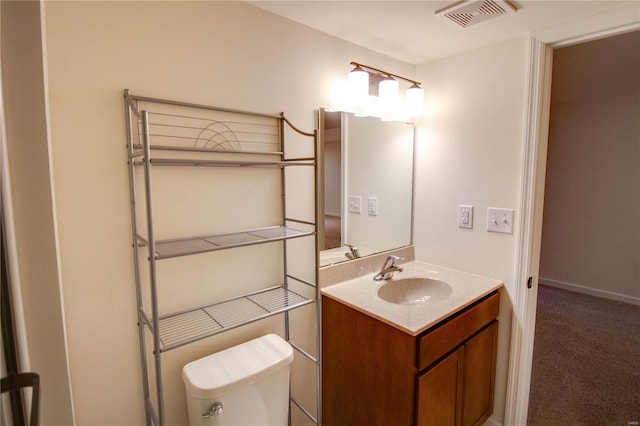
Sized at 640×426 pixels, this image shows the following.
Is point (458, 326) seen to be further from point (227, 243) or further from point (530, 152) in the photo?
point (227, 243)

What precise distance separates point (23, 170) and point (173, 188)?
1.40 feet

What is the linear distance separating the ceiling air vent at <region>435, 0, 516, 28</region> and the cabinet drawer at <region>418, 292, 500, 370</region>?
1358mm

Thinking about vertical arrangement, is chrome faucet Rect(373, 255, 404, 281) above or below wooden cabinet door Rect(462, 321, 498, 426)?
above

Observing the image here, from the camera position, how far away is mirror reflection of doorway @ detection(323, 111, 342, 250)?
1.74 metres

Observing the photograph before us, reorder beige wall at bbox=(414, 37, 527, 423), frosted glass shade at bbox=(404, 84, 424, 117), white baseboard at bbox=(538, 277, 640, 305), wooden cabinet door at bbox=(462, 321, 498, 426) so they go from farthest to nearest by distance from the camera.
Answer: white baseboard at bbox=(538, 277, 640, 305)
frosted glass shade at bbox=(404, 84, 424, 117)
beige wall at bbox=(414, 37, 527, 423)
wooden cabinet door at bbox=(462, 321, 498, 426)

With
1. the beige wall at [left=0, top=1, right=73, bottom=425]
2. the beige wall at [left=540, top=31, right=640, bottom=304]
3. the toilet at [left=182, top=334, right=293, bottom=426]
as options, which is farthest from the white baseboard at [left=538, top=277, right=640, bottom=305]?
the beige wall at [left=0, top=1, right=73, bottom=425]

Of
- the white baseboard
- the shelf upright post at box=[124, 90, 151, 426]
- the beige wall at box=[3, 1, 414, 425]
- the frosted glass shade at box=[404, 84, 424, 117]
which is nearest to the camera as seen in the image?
the beige wall at box=[3, 1, 414, 425]

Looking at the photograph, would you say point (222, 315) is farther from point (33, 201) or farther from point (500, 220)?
point (500, 220)

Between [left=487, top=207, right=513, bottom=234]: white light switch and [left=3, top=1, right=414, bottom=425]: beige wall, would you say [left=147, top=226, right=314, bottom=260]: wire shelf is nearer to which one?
[left=3, top=1, right=414, bottom=425]: beige wall

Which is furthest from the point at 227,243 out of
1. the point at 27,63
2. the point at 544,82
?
the point at 544,82

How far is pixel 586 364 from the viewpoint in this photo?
8.27 ft

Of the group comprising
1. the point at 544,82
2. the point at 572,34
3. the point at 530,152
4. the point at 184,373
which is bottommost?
the point at 184,373

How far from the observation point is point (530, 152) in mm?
1660

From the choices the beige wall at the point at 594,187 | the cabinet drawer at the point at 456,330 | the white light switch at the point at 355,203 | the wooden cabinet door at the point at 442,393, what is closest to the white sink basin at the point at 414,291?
the cabinet drawer at the point at 456,330
